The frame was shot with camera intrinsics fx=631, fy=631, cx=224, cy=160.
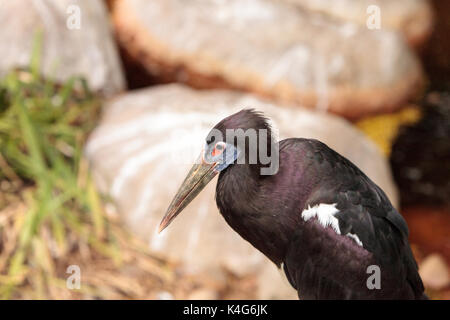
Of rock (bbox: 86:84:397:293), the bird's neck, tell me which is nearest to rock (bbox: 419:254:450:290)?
rock (bbox: 86:84:397:293)

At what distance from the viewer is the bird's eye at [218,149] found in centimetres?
202

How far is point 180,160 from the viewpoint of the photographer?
370 cm

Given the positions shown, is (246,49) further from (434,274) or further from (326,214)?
(326,214)

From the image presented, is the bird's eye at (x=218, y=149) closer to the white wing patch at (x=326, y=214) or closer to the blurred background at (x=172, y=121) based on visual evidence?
the white wing patch at (x=326, y=214)

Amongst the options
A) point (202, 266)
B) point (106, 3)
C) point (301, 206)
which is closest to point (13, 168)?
point (202, 266)

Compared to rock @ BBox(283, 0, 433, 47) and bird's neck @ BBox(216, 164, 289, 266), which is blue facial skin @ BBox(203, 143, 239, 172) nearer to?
bird's neck @ BBox(216, 164, 289, 266)

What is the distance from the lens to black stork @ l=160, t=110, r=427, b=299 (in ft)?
7.01

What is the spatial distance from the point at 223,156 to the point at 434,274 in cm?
263

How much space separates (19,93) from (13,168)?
1.53ft

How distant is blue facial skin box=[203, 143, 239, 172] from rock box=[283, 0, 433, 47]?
378 cm
